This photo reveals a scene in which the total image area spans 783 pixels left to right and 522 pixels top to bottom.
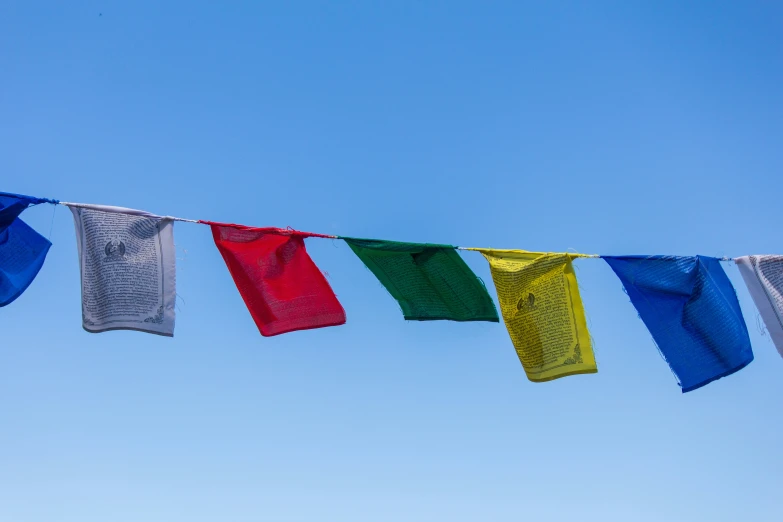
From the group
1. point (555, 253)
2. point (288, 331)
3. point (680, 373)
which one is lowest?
point (680, 373)

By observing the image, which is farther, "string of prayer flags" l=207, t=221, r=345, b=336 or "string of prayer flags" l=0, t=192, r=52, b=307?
"string of prayer flags" l=207, t=221, r=345, b=336

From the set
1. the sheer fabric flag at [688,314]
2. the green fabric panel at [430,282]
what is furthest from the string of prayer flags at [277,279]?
the sheer fabric flag at [688,314]

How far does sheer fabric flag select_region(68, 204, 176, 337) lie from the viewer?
5828 mm

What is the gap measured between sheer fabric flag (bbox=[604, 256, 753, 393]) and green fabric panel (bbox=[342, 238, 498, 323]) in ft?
3.18

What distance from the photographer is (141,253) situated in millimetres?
6059

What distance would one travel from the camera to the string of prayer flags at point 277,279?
252 inches

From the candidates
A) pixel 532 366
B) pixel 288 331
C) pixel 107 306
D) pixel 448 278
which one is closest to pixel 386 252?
pixel 448 278

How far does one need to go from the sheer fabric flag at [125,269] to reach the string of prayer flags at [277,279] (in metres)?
0.43

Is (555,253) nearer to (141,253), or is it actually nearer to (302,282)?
(302,282)

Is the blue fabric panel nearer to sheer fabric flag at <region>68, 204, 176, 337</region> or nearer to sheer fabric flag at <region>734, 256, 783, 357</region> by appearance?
sheer fabric flag at <region>68, 204, 176, 337</region>

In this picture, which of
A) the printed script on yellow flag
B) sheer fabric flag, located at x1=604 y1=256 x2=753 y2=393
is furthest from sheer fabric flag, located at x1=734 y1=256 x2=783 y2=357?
the printed script on yellow flag

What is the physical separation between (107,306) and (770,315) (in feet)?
14.9

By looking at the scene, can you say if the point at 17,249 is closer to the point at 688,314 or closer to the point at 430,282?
the point at 430,282

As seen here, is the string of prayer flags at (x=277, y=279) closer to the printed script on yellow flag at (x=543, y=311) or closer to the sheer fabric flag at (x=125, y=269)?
the sheer fabric flag at (x=125, y=269)
